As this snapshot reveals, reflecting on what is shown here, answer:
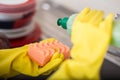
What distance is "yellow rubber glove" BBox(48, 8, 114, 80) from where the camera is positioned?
24cm

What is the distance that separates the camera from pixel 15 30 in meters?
0.51

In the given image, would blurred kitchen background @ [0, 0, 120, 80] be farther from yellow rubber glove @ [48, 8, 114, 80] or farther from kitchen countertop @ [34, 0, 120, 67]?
yellow rubber glove @ [48, 8, 114, 80]

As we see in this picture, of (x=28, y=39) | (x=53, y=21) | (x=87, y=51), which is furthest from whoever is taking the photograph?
(x=53, y=21)

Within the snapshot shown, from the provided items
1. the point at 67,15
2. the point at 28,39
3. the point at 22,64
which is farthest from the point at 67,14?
the point at 22,64

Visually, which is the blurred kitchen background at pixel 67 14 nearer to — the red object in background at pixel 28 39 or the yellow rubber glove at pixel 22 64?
the red object in background at pixel 28 39

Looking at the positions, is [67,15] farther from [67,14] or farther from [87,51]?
[87,51]

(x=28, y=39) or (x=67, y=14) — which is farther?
(x=67, y=14)

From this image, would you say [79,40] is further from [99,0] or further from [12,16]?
[99,0]

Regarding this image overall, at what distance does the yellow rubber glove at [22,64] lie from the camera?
1.08 ft

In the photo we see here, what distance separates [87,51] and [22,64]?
4.9 inches

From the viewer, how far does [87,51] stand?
0.82ft

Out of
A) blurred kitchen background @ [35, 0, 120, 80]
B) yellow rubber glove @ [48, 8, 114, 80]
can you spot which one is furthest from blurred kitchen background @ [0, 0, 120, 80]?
yellow rubber glove @ [48, 8, 114, 80]

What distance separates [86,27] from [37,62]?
110 millimetres

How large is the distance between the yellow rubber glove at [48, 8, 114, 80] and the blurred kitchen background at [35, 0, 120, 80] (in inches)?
6.5
